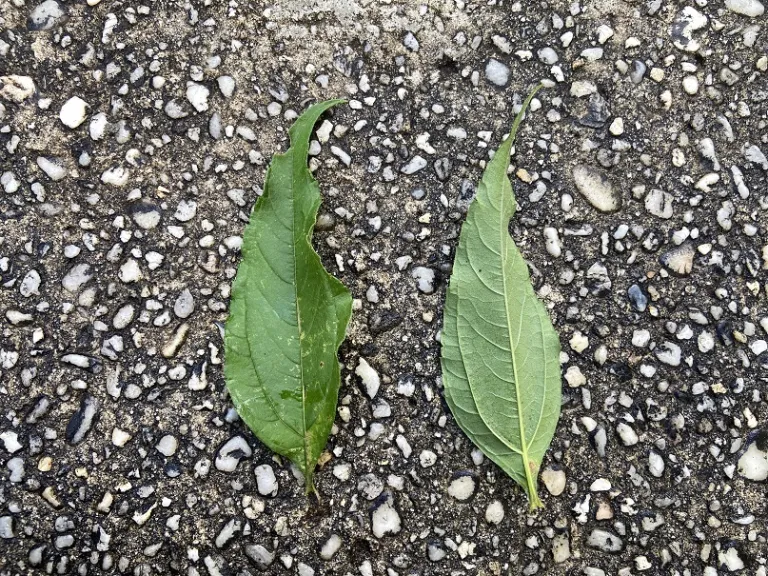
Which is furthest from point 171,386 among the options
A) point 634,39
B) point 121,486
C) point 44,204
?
point 634,39

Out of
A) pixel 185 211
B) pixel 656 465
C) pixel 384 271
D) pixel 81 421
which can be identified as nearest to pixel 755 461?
pixel 656 465

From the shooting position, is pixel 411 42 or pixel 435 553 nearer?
pixel 435 553

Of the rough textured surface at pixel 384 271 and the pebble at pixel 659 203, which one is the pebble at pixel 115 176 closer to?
the rough textured surface at pixel 384 271

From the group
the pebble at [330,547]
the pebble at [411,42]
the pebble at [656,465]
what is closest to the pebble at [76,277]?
the pebble at [330,547]

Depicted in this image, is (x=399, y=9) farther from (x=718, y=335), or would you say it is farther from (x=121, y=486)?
(x=121, y=486)

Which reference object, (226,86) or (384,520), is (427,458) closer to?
(384,520)

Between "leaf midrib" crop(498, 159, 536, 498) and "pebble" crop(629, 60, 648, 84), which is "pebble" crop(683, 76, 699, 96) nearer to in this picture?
"pebble" crop(629, 60, 648, 84)
